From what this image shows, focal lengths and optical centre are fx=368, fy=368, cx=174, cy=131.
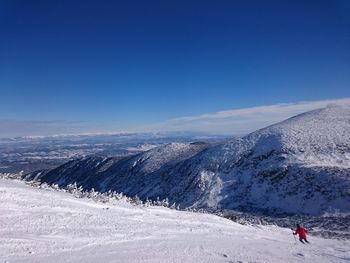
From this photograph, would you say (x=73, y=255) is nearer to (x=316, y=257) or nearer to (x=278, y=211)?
(x=316, y=257)

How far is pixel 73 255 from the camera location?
44.6 ft

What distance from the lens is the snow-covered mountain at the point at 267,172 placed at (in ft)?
156

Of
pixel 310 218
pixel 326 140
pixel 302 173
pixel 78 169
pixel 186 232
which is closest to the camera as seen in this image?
pixel 186 232

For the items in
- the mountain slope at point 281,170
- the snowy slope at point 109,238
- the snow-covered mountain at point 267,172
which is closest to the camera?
the snowy slope at point 109,238

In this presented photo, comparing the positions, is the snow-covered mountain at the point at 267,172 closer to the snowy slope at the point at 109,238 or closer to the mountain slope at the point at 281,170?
the mountain slope at the point at 281,170

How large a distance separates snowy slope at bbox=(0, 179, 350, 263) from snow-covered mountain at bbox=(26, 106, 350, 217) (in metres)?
27.1

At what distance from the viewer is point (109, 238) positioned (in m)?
16.7

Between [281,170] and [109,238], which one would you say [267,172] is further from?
[109,238]

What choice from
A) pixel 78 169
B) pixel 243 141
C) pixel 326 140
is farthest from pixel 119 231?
pixel 78 169

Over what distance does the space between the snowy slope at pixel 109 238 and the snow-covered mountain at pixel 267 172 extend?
2711 centimetres

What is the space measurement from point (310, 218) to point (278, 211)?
19.3ft

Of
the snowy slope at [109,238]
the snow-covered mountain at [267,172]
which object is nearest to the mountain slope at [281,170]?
the snow-covered mountain at [267,172]

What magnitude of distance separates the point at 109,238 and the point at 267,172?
42.9 metres

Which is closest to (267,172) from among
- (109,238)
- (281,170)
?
(281,170)
